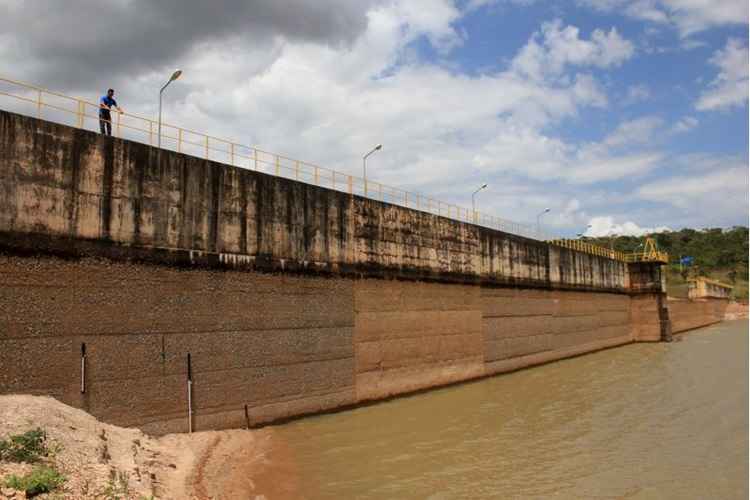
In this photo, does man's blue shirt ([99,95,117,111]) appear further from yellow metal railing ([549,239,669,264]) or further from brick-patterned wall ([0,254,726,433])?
yellow metal railing ([549,239,669,264])

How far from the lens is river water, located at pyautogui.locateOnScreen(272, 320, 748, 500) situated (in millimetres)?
11422

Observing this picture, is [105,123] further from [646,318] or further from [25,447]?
[646,318]

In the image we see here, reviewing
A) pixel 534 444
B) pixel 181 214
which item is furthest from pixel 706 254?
pixel 181 214

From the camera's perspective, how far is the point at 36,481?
754cm

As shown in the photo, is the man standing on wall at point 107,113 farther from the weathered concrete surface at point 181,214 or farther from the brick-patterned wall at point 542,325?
the brick-patterned wall at point 542,325

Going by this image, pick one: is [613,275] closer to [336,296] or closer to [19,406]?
[336,296]

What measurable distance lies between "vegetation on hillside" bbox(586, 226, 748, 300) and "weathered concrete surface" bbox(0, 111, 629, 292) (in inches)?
3045

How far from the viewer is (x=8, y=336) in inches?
441

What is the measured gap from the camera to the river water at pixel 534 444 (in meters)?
11.4

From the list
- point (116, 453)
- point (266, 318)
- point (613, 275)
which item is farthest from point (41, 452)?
point (613, 275)

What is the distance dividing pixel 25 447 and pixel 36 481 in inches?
52.3

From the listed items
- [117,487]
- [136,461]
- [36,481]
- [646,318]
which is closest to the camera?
[36,481]

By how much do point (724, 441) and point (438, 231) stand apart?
13462 mm

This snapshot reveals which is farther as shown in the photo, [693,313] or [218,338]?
[693,313]
